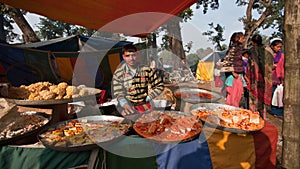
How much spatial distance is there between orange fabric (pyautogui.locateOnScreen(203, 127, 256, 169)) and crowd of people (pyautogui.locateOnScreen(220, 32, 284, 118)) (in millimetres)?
2185

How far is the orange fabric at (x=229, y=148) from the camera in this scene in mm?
1532

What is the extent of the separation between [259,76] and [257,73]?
8 cm

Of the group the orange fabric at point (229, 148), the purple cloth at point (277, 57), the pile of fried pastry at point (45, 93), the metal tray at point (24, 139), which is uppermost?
the purple cloth at point (277, 57)

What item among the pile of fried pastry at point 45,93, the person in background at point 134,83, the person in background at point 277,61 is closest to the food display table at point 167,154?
the pile of fried pastry at point 45,93

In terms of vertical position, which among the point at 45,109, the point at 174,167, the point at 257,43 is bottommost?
the point at 174,167

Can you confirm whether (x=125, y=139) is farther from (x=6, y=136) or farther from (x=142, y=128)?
(x=6, y=136)

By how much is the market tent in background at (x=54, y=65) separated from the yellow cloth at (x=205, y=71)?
11016 mm

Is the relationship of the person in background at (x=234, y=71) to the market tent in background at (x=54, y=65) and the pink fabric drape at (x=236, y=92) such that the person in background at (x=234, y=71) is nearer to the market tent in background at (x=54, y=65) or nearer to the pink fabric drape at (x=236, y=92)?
the pink fabric drape at (x=236, y=92)

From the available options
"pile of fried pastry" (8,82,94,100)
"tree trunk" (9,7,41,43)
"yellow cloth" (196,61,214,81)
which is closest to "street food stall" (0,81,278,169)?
"pile of fried pastry" (8,82,94,100)

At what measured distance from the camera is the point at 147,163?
1425mm

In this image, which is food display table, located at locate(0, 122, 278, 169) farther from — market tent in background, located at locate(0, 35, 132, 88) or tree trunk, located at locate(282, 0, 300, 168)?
market tent in background, located at locate(0, 35, 132, 88)

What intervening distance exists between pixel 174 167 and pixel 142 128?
391 mm

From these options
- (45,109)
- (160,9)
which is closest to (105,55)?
(160,9)

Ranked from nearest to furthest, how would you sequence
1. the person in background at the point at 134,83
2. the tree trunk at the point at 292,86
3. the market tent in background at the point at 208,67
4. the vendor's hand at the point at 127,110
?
1. the tree trunk at the point at 292,86
2. the vendor's hand at the point at 127,110
3. the person in background at the point at 134,83
4. the market tent in background at the point at 208,67
